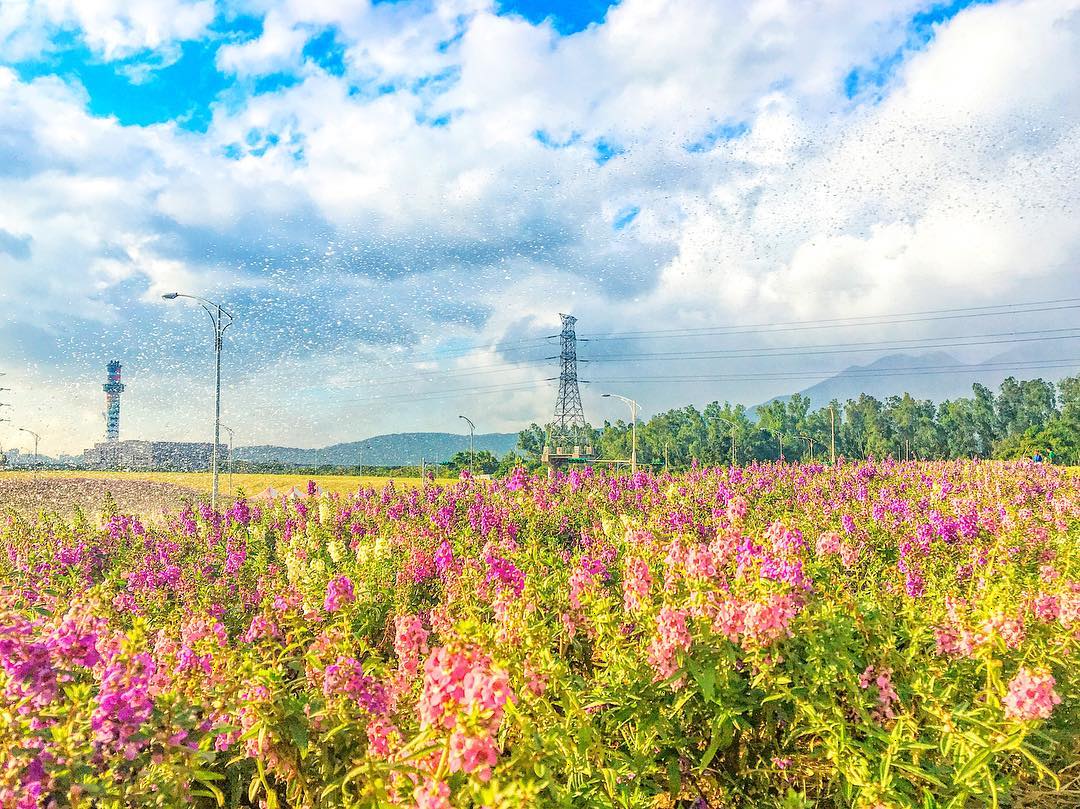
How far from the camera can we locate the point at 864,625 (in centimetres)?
357

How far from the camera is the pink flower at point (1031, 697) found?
2.80m

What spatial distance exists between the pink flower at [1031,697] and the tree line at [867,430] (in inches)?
2946

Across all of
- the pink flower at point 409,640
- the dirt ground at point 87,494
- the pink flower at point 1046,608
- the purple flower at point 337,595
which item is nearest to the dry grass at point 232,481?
the dirt ground at point 87,494

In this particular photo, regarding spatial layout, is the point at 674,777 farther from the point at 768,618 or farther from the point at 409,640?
→ the point at 409,640

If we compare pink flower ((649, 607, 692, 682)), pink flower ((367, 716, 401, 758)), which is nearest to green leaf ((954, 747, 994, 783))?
pink flower ((649, 607, 692, 682))

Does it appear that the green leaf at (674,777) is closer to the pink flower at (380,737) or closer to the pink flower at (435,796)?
the pink flower at (380,737)

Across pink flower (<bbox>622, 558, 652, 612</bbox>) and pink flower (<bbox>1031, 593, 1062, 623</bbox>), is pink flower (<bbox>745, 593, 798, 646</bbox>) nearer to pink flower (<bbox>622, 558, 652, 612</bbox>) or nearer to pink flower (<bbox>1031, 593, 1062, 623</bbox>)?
pink flower (<bbox>622, 558, 652, 612</bbox>)

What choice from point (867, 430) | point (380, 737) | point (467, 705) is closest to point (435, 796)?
point (467, 705)

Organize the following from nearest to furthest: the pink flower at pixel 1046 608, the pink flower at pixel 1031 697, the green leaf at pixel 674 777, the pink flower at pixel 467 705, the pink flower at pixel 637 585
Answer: the pink flower at pixel 467 705 < the pink flower at pixel 1031 697 < the green leaf at pixel 674 777 < the pink flower at pixel 637 585 < the pink flower at pixel 1046 608

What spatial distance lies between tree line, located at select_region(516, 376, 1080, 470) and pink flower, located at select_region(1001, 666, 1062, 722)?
74.8 metres

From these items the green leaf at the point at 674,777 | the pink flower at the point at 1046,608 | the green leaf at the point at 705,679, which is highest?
the pink flower at the point at 1046,608

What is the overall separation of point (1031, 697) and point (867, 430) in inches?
4998

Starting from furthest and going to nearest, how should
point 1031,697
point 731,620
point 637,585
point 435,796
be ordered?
1. point 637,585
2. point 731,620
3. point 1031,697
4. point 435,796

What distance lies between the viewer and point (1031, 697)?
9.32 ft
